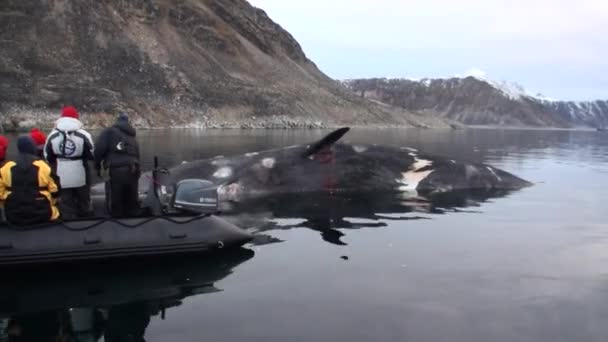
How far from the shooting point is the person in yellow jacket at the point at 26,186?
31.3 ft

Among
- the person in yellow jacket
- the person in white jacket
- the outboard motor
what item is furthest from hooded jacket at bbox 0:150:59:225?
the outboard motor

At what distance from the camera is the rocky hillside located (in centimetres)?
8331

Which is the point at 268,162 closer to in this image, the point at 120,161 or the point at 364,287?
the point at 120,161

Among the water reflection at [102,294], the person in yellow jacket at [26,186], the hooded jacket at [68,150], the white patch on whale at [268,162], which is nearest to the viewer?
the water reflection at [102,294]

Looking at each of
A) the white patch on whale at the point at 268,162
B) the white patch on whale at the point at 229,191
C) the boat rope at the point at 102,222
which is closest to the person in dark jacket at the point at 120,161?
the boat rope at the point at 102,222

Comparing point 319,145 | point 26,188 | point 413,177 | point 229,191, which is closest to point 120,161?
point 26,188

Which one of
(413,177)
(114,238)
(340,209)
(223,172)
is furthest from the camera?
(413,177)

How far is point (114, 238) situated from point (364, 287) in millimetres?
4476

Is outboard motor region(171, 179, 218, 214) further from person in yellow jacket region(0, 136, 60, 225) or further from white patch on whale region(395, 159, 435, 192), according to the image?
white patch on whale region(395, 159, 435, 192)

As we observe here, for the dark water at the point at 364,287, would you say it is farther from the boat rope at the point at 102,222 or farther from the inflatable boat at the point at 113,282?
the boat rope at the point at 102,222

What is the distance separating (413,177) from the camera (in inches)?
766

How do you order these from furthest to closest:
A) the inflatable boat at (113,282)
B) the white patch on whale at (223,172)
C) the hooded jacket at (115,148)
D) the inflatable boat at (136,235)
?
the white patch on whale at (223,172) → the hooded jacket at (115,148) → the inflatable boat at (136,235) → the inflatable boat at (113,282)

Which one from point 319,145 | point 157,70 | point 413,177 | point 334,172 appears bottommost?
point 413,177

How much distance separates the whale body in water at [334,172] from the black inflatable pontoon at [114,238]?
5.29 meters
